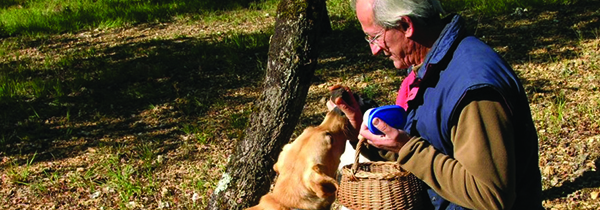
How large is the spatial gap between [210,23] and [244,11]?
1.04m

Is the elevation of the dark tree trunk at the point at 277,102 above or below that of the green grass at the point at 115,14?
above

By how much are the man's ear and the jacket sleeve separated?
1.90ft

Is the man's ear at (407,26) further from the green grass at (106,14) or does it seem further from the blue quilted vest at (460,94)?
the green grass at (106,14)

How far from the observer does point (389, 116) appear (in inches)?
131

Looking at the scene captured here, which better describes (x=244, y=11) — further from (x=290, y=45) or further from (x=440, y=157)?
(x=440, y=157)

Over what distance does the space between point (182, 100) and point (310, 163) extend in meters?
4.78

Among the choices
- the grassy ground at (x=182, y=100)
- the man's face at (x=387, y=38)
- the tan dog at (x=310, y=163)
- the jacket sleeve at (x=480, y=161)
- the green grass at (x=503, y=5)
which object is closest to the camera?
the jacket sleeve at (x=480, y=161)

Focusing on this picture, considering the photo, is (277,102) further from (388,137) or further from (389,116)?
(388,137)

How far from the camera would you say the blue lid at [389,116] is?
10.7 ft

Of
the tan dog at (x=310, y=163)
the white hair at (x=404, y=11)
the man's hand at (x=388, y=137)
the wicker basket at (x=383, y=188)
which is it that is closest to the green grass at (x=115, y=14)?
the tan dog at (x=310, y=163)

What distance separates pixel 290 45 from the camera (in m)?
5.16

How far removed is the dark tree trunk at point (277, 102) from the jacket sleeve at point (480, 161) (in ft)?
7.34

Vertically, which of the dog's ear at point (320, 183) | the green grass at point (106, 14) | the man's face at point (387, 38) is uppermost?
the man's face at point (387, 38)

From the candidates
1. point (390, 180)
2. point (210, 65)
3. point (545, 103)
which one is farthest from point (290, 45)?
point (210, 65)
